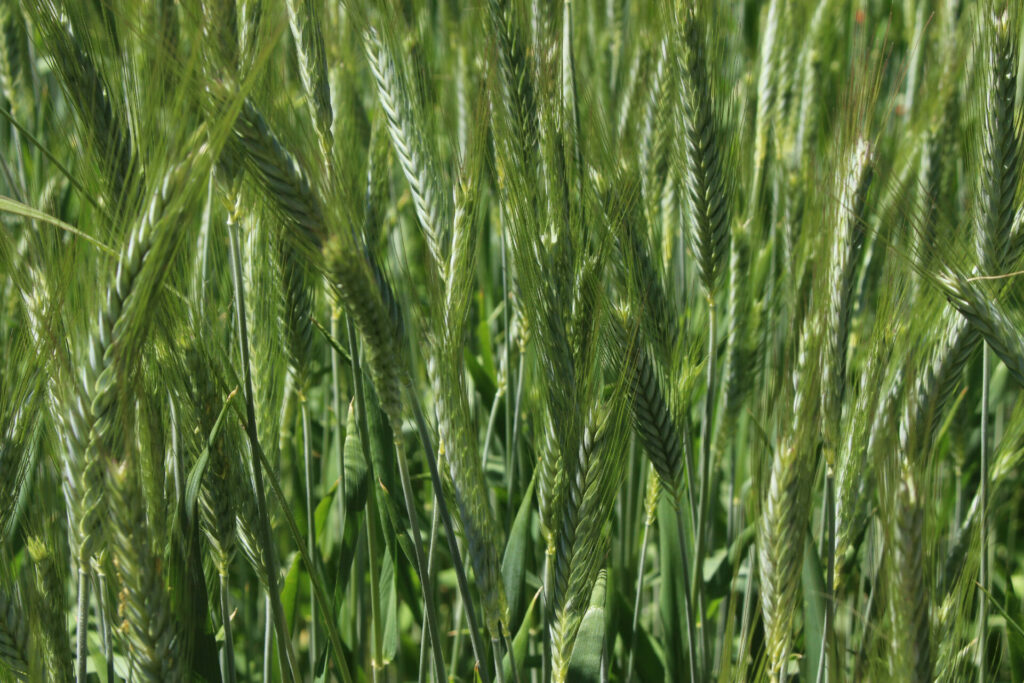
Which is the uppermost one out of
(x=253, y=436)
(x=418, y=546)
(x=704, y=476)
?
(x=253, y=436)

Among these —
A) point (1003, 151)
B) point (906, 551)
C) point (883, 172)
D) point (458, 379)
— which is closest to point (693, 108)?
point (883, 172)

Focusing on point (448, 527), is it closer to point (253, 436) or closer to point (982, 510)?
point (253, 436)

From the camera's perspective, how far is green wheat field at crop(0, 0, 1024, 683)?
29.5 inches

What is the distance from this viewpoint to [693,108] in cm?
121

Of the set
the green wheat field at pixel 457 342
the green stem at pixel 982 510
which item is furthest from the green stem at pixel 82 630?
the green stem at pixel 982 510

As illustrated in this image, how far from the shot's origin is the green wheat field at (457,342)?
29.5 inches

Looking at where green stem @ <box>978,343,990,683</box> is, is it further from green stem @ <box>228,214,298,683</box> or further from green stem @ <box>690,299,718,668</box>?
green stem @ <box>228,214,298,683</box>

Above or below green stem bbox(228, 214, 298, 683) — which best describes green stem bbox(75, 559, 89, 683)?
below

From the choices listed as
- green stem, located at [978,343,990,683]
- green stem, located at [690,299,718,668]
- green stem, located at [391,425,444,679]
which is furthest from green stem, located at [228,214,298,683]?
green stem, located at [978,343,990,683]

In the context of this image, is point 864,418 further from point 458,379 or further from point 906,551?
point 458,379

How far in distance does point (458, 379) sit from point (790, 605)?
379 mm

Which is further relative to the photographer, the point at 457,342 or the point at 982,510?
the point at 982,510

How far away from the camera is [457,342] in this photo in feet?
3.00

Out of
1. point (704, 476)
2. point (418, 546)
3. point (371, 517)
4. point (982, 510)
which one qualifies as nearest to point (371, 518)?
point (371, 517)
